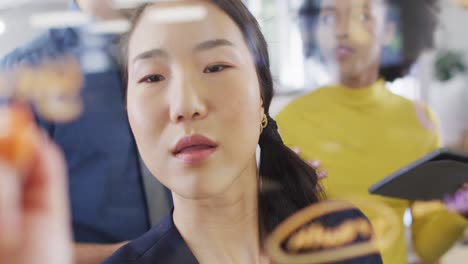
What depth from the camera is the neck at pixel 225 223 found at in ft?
1.72

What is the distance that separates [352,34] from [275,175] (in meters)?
0.16

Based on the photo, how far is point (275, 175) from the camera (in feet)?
1.84

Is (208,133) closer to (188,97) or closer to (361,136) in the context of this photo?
(188,97)

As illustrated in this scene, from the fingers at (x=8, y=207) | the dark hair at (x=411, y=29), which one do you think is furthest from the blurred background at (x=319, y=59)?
the fingers at (x=8, y=207)

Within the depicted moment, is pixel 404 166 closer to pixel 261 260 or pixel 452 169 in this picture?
pixel 452 169

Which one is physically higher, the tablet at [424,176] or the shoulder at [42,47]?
the shoulder at [42,47]

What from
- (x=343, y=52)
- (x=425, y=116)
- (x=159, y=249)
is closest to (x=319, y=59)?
(x=343, y=52)

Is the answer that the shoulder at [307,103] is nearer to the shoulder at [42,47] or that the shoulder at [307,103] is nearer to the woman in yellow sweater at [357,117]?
the woman in yellow sweater at [357,117]

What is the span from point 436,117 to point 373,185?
0.34 feet

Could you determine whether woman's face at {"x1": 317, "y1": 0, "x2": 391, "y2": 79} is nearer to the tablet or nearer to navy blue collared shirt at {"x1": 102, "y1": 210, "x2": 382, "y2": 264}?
the tablet

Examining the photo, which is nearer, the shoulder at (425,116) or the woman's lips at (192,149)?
the woman's lips at (192,149)

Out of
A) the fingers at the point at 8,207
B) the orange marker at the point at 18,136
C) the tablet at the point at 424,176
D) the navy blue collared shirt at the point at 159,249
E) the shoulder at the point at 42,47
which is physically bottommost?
the navy blue collared shirt at the point at 159,249

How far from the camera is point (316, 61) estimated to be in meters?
0.56

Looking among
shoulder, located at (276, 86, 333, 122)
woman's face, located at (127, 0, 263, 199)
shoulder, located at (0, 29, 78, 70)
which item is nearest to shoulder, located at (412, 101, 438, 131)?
shoulder, located at (276, 86, 333, 122)
